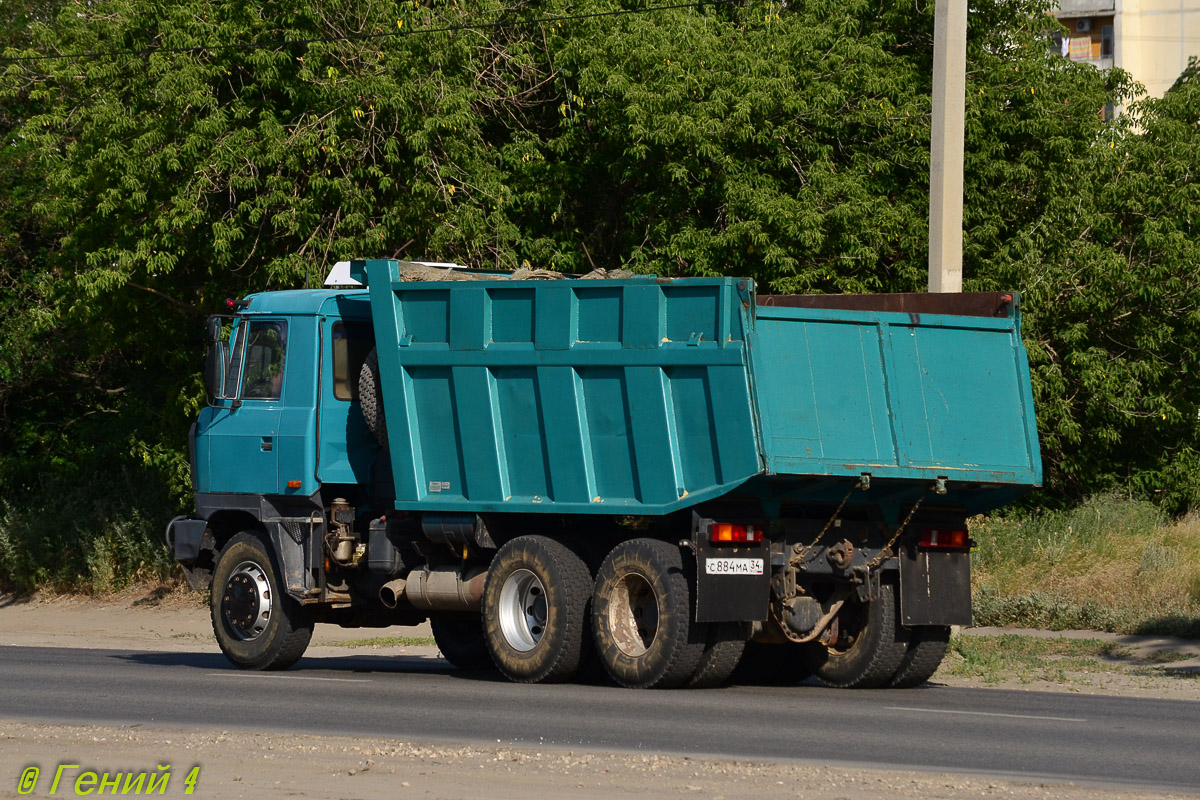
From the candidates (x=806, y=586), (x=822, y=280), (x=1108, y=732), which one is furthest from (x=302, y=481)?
(x=822, y=280)

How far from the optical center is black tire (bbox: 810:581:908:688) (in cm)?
1176

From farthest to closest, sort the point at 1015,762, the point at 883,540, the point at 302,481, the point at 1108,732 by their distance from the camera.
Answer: the point at 302,481 < the point at 883,540 < the point at 1108,732 < the point at 1015,762

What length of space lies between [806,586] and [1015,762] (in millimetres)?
3900

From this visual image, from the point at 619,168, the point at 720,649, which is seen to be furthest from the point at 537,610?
the point at 619,168

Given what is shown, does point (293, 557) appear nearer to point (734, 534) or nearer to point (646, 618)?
point (646, 618)

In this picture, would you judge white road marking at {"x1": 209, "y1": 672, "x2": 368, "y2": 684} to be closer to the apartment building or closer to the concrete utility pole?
the concrete utility pole

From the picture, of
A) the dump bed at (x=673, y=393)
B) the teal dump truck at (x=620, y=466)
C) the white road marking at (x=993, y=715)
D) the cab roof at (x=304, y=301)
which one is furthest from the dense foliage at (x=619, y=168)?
the white road marking at (x=993, y=715)

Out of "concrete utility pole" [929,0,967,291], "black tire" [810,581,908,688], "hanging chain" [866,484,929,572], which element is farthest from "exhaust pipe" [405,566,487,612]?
"concrete utility pole" [929,0,967,291]

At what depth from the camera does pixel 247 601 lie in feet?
43.6

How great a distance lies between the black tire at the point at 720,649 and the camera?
1116cm

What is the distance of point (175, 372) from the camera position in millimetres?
24656

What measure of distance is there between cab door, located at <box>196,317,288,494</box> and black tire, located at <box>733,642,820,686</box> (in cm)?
413

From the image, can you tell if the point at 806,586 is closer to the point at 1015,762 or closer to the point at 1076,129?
the point at 1015,762

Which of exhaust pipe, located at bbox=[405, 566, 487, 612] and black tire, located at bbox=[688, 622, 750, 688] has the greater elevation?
exhaust pipe, located at bbox=[405, 566, 487, 612]
